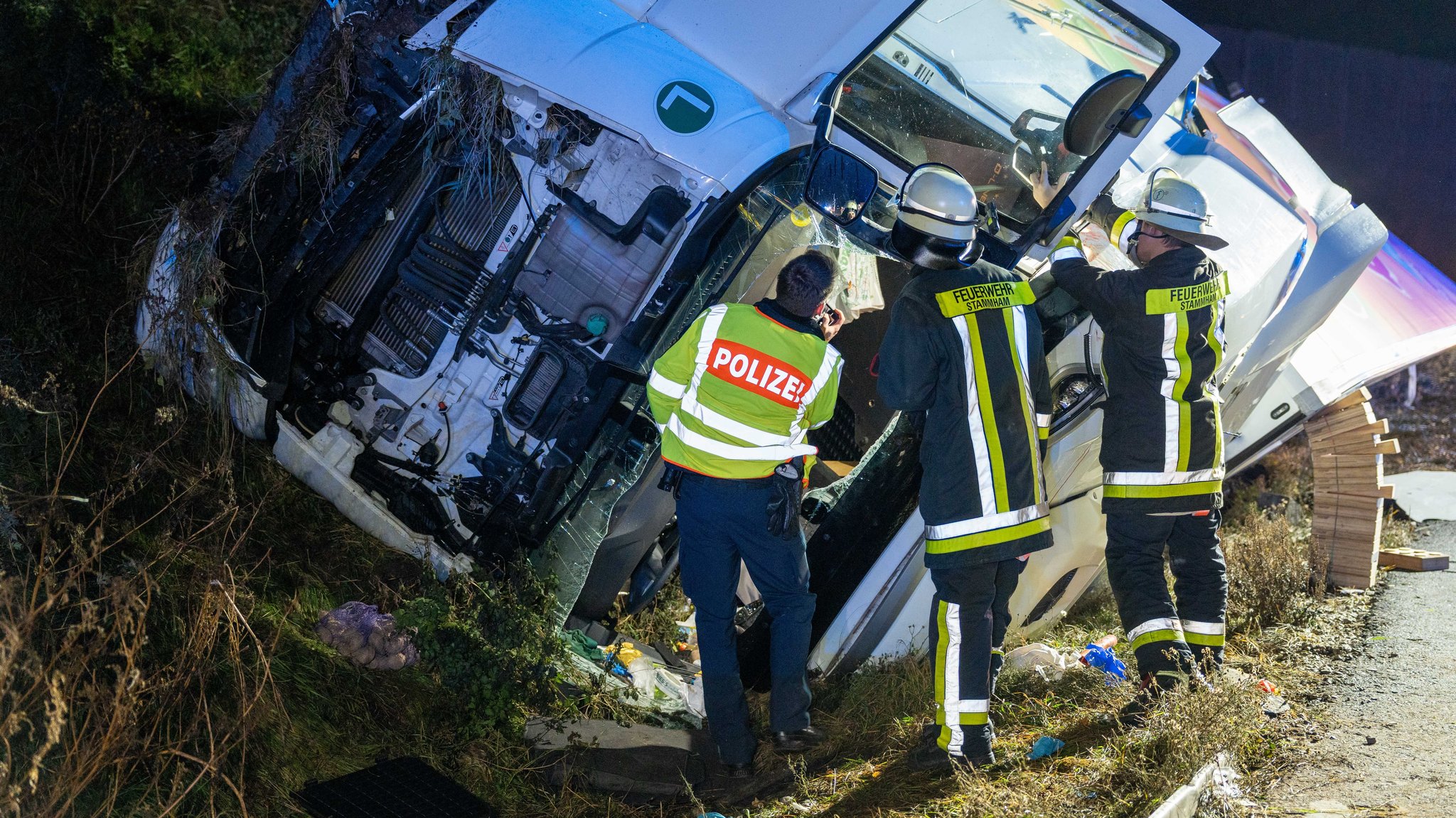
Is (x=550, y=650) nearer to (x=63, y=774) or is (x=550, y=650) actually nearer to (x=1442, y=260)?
(x=63, y=774)

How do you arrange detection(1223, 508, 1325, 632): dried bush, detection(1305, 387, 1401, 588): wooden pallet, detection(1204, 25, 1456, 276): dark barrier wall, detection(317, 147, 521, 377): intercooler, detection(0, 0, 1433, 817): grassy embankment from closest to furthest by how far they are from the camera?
1. detection(0, 0, 1433, 817): grassy embankment
2. detection(317, 147, 521, 377): intercooler
3. detection(1223, 508, 1325, 632): dried bush
4. detection(1305, 387, 1401, 588): wooden pallet
5. detection(1204, 25, 1456, 276): dark barrier wall

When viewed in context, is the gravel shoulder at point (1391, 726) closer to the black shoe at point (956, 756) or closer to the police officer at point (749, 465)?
the black shoe at point (956, 756)

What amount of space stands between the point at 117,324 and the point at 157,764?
2585 millimetres

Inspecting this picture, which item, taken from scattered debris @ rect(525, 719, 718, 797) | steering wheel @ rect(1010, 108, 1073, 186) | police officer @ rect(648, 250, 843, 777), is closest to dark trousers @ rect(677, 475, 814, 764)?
police officer @ rect(648, 250, 843, 777)

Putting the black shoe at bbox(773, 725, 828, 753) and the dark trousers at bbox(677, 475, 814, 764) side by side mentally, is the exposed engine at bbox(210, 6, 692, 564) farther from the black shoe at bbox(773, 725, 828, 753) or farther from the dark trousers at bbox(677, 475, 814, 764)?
the black shoe at bbox(773, 725, 828, 753)

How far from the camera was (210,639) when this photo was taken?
317 cm

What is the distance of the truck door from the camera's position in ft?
11.4

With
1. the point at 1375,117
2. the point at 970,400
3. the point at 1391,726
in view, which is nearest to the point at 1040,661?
the point at 1391,726

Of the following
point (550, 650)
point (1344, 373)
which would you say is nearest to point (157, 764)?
point (550, 650)

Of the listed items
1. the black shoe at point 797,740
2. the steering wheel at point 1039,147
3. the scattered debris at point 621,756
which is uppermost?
the steering wheel at point 1039,147

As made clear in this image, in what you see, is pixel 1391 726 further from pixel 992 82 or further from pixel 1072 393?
pixel 992 82

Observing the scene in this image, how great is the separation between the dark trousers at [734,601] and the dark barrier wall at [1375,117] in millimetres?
5244

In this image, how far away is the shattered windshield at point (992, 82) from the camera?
3580 millimetres

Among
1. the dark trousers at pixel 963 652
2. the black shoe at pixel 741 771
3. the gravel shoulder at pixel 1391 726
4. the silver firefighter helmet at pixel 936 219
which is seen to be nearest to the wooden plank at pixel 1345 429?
the gravel shoulder at pixel 1391 726
